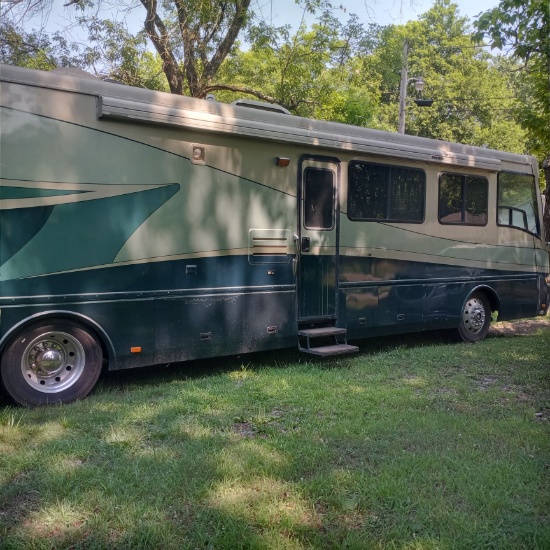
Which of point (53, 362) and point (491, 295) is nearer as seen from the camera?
point (53, 362)

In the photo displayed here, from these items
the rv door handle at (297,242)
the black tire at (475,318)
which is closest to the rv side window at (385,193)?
the rv door handle at (297,242)

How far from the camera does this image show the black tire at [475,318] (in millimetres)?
9133

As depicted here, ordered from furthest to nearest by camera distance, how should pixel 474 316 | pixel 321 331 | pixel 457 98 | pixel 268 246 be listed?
pixel 457 98 → pixel 474 316 → pixel 321 331 → pixel 268 246

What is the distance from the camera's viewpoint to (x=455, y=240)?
28.6 ft

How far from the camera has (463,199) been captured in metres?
8.77

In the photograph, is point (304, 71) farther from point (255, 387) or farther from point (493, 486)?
point (493, 486)

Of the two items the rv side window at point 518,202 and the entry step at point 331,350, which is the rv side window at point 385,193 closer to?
the entry step at point 331,350

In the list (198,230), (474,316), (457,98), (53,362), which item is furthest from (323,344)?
(457,98)

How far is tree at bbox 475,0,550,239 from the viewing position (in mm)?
8570

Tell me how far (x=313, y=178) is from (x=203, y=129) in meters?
1.64

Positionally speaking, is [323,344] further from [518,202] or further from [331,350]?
[518,202]

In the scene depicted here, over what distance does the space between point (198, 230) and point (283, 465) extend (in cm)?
296

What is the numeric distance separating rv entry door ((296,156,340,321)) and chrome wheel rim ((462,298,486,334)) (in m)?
2.90

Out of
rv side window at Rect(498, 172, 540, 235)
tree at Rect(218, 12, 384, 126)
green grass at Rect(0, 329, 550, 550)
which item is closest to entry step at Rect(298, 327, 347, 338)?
green grass at Rect(0, 329, 550, 550)
